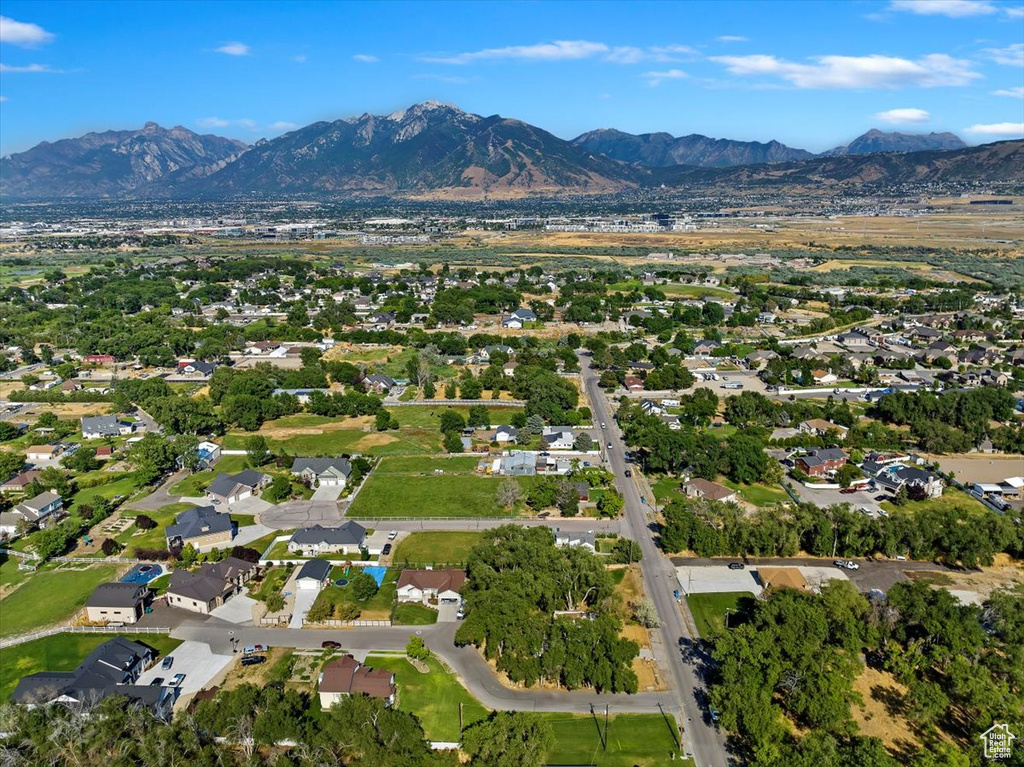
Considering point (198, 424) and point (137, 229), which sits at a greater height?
point (137, 229)

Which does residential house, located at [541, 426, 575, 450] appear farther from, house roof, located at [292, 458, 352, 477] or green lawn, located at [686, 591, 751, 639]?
green lawn, located at [686, 591, 751, 639]

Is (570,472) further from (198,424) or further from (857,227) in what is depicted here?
(857,227)

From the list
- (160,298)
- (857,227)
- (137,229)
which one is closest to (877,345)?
(160,298)

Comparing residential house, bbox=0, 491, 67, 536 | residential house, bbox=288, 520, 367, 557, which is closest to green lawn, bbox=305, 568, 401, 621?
residential house, bbox=288, 520, 367, 557

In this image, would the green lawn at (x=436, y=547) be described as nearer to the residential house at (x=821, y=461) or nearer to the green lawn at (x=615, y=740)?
the green lawn at (x=615, y=740)

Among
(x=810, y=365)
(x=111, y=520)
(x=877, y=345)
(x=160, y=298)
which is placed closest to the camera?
(x=111, y=520)

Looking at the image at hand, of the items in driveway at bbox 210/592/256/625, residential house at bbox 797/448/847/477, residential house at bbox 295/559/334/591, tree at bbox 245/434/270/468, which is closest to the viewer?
driveway at bbox 210/592/256/625

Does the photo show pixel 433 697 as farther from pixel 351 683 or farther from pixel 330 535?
pixel 330 535
